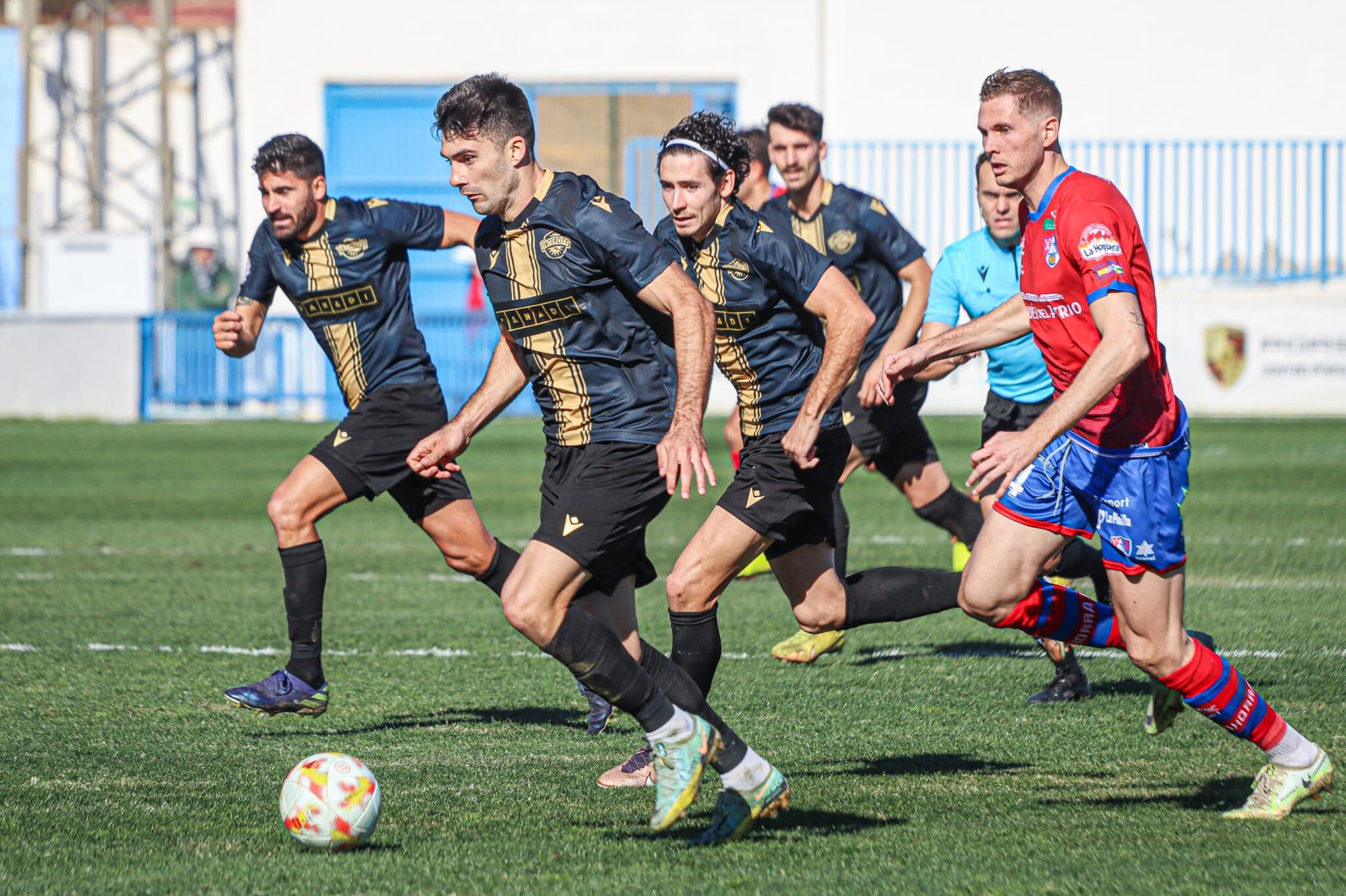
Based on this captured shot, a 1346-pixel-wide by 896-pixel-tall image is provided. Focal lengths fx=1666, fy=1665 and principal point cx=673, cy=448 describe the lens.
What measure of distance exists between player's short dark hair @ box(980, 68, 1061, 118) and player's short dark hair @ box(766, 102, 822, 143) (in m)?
3.05

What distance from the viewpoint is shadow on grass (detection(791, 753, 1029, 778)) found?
5031 mm

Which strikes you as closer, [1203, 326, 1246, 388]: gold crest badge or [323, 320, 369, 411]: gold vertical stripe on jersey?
[323, 320, 369, 411]: gold vertical stripe on jersey

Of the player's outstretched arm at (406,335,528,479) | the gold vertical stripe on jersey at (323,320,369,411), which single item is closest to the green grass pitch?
the player's outstretched arm at (406,335,528,479)

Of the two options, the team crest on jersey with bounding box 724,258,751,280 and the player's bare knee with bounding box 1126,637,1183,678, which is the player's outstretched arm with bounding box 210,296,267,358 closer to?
the team crest on jersey with bounding box 724,258,751,280

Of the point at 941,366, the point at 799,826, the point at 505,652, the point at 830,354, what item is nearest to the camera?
the point at 799,826

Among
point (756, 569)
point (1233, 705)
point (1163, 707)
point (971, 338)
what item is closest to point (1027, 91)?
point (971, 338)

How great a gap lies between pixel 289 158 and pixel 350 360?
78 cm

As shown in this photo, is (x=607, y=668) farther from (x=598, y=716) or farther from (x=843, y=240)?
(x=843, y=240)

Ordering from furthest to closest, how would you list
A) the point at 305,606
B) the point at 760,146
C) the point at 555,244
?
the point at 760,146 < the point at 305,606 < the point at 555,244

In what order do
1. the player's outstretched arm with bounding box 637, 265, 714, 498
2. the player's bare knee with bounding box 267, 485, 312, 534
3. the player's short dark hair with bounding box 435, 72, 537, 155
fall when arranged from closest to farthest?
1. the player's outstretched arm with bounding box 637, 265, 714, 498
2. the player's short dark hair with bounding box 435, 72, 537, 155
3. the player's bare knee with bounding box 267, 485, 312, 534

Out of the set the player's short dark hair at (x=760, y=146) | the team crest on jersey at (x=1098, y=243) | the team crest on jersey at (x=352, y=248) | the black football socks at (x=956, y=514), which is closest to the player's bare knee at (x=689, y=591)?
the team crest on jersey at (x=1098, y=243)

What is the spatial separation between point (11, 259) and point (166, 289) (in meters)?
3.27

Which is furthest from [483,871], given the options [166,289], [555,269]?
[166,289]

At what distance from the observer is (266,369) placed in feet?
81.3
